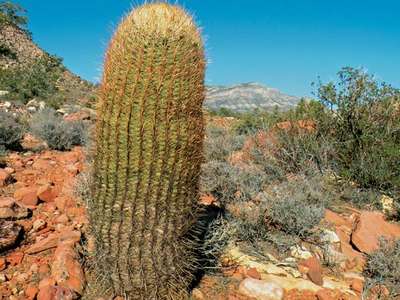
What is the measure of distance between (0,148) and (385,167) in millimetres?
5738

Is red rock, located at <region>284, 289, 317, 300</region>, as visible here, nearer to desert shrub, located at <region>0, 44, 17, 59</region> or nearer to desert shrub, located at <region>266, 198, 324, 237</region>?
desert shrub, located at <region>266, 198, 324, 237</region>

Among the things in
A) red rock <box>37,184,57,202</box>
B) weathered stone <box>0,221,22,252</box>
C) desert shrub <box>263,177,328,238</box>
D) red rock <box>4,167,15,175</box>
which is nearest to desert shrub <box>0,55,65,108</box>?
red rock <box>4,167,15,175</box>

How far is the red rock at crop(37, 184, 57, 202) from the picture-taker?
15.5 ft

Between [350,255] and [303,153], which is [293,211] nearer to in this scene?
[350,255]

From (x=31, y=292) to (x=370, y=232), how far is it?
11.4 feet

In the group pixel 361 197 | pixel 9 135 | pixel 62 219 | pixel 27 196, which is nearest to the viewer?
pixel 62 219

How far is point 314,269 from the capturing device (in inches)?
159

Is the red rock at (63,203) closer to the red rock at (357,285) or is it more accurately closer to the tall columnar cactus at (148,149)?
the tall columnar cactus at (148,149)

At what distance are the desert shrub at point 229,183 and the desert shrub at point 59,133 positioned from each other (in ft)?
9.48

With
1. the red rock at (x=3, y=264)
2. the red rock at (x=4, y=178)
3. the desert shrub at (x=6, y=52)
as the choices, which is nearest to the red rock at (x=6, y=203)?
the red rock at (x=3, y=264)

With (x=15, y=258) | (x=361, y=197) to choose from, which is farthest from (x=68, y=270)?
(x=361, y=197)

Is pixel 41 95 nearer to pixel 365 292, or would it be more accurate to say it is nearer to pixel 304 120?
pixel 304 120

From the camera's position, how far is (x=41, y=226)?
13.7 ft

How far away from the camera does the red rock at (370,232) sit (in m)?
4.61
